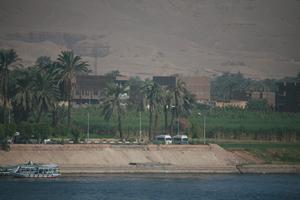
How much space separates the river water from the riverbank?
4.09 metres

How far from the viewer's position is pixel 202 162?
12762cm

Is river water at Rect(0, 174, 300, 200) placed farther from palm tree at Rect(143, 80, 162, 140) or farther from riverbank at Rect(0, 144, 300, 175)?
palm tree at Rect(143, 80, 162, 140)

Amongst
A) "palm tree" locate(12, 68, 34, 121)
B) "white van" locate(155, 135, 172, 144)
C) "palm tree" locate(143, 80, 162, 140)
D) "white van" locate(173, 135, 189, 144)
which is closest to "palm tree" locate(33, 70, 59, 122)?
"palm tree" locate(12, 68, 34, 121)

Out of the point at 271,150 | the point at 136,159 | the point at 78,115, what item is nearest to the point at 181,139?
the point at 271,150

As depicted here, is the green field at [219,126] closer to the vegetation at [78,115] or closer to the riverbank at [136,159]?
the vegetation at [78,115]

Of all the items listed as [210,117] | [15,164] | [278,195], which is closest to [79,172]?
[15,164]

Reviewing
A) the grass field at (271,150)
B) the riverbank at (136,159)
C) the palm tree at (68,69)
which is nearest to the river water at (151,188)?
the riverbank at (136,159)

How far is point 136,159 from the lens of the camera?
124938mm

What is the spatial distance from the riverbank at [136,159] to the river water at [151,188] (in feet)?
13.4

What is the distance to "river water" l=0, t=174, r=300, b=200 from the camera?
98938 mm

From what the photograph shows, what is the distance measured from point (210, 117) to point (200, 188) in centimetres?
7021

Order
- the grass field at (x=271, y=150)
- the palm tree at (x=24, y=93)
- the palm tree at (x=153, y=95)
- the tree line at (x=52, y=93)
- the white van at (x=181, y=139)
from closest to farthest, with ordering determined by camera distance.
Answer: the grass field at (x=271, y=150) → the white van at (x=181, y=139) → the palm tree at (x=24, y=93) → the tree line at (x=52, y=93) → the palm tree at (x=153, y=95)

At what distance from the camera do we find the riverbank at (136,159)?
390 ft

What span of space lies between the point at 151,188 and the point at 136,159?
1925 cm
